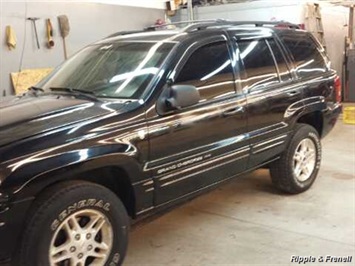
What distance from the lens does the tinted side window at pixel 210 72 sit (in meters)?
3.33

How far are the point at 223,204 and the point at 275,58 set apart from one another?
1507 millimetres

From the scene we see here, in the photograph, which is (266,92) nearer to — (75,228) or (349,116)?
(75,228)

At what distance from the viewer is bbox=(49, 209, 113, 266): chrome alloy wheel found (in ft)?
8.42

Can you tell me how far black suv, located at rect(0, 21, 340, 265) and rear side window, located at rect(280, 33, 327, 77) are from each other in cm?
2

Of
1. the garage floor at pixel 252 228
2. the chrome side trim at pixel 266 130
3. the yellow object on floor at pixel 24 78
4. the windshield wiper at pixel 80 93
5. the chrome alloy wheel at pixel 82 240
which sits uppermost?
the windshield wiper at pixel 80 93

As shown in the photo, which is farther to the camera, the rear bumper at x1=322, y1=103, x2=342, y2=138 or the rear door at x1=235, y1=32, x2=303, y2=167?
the rear bumper at x1=322, y1=103, x2=342, y2=138

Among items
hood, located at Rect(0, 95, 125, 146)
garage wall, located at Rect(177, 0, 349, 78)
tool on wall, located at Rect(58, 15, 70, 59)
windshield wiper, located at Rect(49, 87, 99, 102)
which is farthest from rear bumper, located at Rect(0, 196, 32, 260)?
garage wall, located at Rect(177, 0, 349, 78)

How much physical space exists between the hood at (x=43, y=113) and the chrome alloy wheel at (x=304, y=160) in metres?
2.31

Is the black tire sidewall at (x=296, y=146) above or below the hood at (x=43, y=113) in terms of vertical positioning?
below

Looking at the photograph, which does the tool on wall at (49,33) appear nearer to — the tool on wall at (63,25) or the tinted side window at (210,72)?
the tool on wall at (63,25)

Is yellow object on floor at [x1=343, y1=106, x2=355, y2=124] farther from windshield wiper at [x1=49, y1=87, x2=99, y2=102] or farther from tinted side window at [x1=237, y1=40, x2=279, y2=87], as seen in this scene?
windshield wiper at [x1=49, y1=87, x2=99, y2=102]

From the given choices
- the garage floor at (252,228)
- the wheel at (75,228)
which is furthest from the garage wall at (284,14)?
the wheel at (75,228)

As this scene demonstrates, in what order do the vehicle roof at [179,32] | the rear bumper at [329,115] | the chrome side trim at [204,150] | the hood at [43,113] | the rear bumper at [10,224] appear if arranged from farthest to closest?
the rear bumper at [329,115], the vehicle roof at [179,32], the chrome side trim at [204,150], the hood at [43,113], the rear bumper at [10,224]

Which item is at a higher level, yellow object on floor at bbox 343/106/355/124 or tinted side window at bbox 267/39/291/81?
tinted side window at bbox 267/39/291/81
